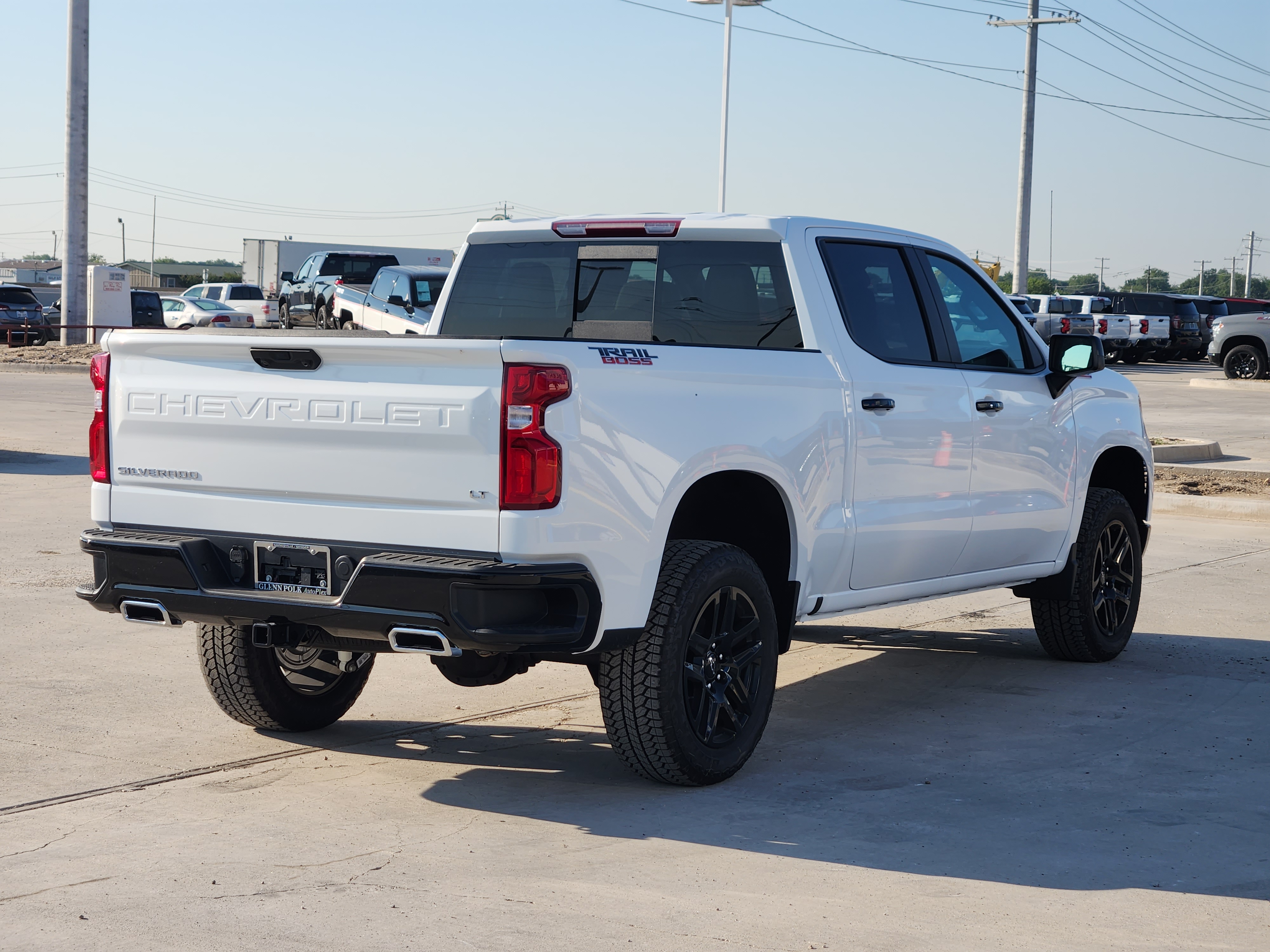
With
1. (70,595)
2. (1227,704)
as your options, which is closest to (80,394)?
(70,595)

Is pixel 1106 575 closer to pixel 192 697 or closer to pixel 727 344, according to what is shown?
pixel 727 344

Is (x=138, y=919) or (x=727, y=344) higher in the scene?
Result: (x=727, y=344)

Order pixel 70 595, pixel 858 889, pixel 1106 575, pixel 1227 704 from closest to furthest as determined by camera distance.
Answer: pixel 858 889, pixel 1227 704, pixel 1106 575, pixel 70 595

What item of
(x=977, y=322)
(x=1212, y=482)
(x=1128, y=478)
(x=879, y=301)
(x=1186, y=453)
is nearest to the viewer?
(x=879, y=301)

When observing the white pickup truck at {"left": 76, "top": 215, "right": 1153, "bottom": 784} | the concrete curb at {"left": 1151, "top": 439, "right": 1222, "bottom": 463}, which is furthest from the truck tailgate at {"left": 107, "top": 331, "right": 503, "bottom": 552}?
the concrete curb at {"left": 1151, "top": 439, "right": 1222, "bottom": 463}

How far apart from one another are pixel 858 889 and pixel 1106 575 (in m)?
4.21

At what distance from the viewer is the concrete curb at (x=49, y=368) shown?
33562 mm

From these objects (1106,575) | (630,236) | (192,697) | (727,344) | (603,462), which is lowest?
(192,697)

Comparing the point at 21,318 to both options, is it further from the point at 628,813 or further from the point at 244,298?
the point at 628,813

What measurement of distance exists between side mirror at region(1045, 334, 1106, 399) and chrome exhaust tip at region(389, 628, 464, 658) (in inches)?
150

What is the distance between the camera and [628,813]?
212 inches

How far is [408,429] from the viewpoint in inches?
197

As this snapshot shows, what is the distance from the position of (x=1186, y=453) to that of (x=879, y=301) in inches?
518

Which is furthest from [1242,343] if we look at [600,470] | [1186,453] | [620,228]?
[600,470]
